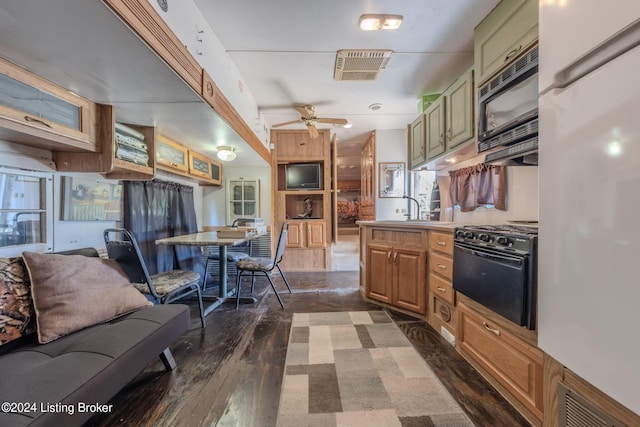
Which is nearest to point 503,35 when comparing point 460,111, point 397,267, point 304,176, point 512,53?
point 512,53

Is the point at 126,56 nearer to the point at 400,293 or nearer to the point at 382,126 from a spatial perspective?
the point at 400,293

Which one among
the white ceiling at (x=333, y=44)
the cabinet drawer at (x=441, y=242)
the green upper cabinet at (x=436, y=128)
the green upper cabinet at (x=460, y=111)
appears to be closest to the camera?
the white ceiling at (x=333, y=44)

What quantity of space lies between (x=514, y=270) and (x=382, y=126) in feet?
11.3

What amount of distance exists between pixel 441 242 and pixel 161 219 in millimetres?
3178

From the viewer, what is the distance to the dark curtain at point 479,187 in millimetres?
2059

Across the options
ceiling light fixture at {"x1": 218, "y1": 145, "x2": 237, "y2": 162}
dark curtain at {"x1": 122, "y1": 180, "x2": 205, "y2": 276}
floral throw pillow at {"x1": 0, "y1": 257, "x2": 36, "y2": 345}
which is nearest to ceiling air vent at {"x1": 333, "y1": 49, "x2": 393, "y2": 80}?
ceiling light fixture at {"x1": 218, "y1": 145, "x2": 237, "y2": 162}

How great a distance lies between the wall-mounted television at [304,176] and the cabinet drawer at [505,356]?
2.99 meters

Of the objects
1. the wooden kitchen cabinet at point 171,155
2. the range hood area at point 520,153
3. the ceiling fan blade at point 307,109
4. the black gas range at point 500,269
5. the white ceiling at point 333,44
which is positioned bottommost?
the black gas range at point 500,269

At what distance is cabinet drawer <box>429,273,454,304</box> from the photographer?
1.81 m

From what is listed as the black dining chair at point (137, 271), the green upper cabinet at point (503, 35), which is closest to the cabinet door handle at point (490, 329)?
the green upper cabinet at point (503, 35)

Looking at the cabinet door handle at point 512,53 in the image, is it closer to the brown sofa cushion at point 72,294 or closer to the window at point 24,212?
the brown sofa cushion at point 72,294

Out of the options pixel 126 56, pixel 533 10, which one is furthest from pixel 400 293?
pixel 126 56

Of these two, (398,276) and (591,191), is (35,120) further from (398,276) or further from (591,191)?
(398,276)

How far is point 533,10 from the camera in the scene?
1.38 meters
